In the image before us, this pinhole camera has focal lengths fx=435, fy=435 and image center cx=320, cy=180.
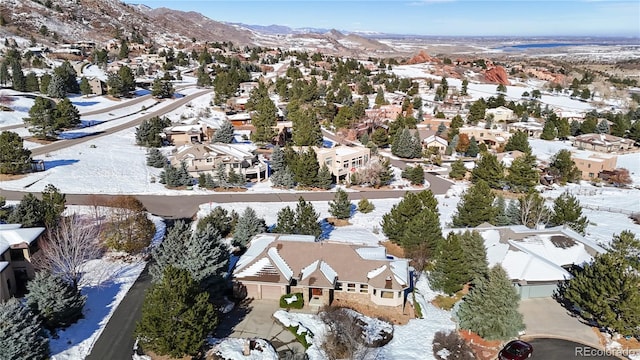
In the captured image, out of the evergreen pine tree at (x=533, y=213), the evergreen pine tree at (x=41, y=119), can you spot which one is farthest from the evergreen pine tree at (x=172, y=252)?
the evergreen pine tree at (x=41, y=119)

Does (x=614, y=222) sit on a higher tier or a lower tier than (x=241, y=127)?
lower

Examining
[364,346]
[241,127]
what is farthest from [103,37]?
[364,346]

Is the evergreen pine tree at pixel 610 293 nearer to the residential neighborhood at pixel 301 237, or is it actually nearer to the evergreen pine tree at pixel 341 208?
the residential neighborhood at pixel 301 237

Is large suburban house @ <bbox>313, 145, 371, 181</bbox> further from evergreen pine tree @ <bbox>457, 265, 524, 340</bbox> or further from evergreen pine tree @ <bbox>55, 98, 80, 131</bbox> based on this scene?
evergreen pine tree @ <bbox>55, 98, 80, 131</bbox>

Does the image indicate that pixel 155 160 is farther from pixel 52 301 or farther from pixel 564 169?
pixel 564 169

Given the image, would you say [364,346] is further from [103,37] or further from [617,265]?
[103,37]

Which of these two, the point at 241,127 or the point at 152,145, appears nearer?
the point at 152,145
